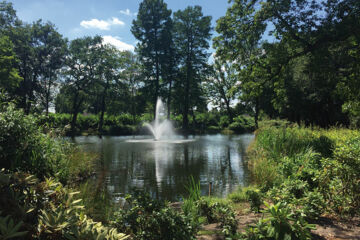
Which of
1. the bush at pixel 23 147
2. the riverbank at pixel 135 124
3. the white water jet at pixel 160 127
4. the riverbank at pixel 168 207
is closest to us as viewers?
the riverbank at pixel 168 207

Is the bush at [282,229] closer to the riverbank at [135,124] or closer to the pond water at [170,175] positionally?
the pond water at [170,175]

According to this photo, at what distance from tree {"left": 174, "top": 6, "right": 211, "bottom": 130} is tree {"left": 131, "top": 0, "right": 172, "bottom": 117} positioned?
2.96m

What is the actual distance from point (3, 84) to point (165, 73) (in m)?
22.7

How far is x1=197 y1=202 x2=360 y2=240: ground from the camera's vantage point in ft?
10.9

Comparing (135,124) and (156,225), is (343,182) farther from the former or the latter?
(135,124)

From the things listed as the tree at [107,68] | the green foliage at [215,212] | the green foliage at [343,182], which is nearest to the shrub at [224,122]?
the tree at [107,68]

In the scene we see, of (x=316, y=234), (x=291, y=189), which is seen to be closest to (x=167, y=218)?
(x=316, y=234)

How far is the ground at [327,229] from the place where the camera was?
3.33m

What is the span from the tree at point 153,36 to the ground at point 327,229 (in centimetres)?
3550

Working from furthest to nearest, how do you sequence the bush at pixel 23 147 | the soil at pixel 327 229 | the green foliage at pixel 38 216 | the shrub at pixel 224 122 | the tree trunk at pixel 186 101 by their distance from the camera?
the shrub at pixel 224 122, the tree trunk at pixel 186 101, the bush at pixel 23 147, the soil at pixel 327 229, the green foliage at pixel 38 216

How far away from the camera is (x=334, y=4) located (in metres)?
11.2

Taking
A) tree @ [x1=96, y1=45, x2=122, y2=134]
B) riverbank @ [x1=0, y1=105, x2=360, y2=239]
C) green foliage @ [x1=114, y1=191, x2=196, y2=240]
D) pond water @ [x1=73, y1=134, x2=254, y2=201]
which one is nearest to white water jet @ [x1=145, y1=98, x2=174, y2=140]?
tree @ [x1=96, y1=45, x2=122, y2=134]

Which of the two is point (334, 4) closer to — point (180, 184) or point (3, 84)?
point (180, 184)

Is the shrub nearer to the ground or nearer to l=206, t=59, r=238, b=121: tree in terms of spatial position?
l=206, t=59, r=238, b=121: tree
